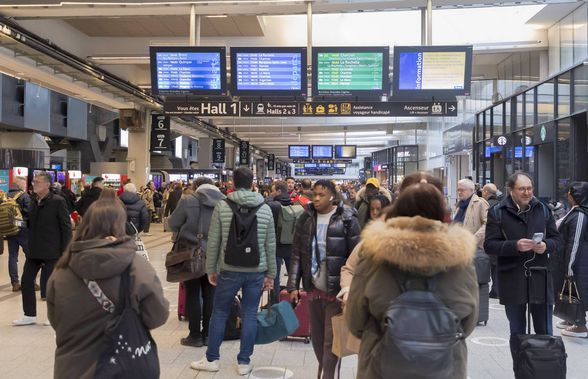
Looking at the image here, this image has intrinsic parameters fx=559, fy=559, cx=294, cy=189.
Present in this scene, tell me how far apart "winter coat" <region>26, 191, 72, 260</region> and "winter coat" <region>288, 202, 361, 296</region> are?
10.6 feet

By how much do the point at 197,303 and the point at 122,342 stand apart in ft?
9.91

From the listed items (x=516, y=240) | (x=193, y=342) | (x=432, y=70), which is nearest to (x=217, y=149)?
(x=432, y=70)

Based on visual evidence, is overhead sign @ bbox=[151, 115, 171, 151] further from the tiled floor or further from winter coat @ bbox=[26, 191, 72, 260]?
winter coat @ bbox=[26, 191, 72, 260]

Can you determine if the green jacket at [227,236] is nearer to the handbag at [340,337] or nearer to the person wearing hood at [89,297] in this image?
the handbag at [340,337]

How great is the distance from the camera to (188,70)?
10.4 m

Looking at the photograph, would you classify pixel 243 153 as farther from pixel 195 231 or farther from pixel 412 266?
pixel 412 266

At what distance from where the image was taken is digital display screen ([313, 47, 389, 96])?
10.4 m

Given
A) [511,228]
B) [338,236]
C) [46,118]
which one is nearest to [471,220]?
[511,228]

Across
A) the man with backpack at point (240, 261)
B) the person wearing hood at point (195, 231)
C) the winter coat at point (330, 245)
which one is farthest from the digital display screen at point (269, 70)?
the winter coat at point (330, 245)

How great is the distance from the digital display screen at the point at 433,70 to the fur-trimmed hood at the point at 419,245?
8.52 metres

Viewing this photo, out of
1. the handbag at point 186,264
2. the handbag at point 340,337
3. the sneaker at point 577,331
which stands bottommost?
the sneaker at point 577,331

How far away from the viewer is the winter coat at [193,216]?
17.9ft

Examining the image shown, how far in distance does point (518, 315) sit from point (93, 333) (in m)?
3.13

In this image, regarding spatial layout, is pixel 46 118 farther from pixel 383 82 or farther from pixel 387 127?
pixel 383 82
